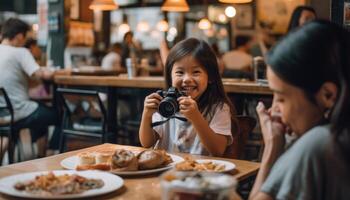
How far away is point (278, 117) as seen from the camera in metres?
1.48

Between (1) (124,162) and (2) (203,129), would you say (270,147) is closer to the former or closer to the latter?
(1) (124,162)

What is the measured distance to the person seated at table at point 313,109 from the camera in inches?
45.9

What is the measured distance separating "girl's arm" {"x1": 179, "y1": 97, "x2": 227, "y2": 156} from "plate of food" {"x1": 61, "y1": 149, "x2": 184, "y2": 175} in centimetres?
35

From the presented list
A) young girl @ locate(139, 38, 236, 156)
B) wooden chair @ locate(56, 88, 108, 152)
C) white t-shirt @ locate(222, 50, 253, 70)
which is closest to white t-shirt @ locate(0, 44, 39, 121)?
wooden chair @ locate(56, 88, 108, 152)

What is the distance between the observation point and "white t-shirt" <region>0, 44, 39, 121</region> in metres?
5.03

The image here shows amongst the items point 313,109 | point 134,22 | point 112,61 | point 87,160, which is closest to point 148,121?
point 87,160

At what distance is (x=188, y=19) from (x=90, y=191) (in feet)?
37.4

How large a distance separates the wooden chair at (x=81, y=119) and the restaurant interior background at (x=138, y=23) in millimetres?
2134

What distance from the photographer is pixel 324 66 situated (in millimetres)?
1198

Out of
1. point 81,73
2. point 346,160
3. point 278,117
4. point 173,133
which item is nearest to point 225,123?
point 173,133

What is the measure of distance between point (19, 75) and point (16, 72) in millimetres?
46

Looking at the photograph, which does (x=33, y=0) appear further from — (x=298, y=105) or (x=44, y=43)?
(x=298, y=105)

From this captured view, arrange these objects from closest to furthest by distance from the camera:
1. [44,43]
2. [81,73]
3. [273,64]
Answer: [273,64] < [81,73] < [44,43]

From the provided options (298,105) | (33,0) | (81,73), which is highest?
(33,0)
